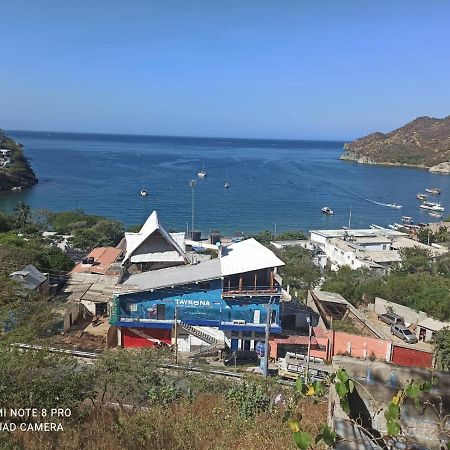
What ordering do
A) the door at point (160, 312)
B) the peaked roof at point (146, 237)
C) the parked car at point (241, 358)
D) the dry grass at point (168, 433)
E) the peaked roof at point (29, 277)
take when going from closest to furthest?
the dry grass at point (168, 433) → the parked car at point (241, 358) → the door at point (160, 312) → the peaked roof at point (29, 277) → the peaked roof at point (146, 237)

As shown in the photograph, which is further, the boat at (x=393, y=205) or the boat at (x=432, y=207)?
the boat at (x=393, y=205)

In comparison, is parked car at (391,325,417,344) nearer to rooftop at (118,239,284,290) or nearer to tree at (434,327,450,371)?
tree at (434,327,450,371)

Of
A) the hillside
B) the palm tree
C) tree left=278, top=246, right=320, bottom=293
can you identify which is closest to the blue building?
tree left=278, top=246, right=320, bottom=293

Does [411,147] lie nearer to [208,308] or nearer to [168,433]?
[208,308]

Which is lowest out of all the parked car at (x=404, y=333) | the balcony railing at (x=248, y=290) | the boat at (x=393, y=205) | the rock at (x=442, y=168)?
the boat at (x=393, y=205)

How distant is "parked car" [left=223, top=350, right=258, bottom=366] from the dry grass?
8.62m

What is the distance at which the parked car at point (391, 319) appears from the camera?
19.1 metres

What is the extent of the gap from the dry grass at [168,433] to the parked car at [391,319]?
13.3 metres

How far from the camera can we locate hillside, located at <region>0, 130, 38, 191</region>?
72.1 meters

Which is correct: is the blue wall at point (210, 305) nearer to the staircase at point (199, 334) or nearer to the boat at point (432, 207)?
the staircase at point (199, 334)

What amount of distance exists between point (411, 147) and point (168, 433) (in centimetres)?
16022

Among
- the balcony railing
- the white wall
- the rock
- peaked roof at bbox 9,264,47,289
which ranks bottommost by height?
the white wall

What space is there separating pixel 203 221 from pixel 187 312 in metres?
36.8

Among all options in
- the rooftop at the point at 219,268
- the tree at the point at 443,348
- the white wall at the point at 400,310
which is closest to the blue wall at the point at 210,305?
the rooftop at the point at 219,268
